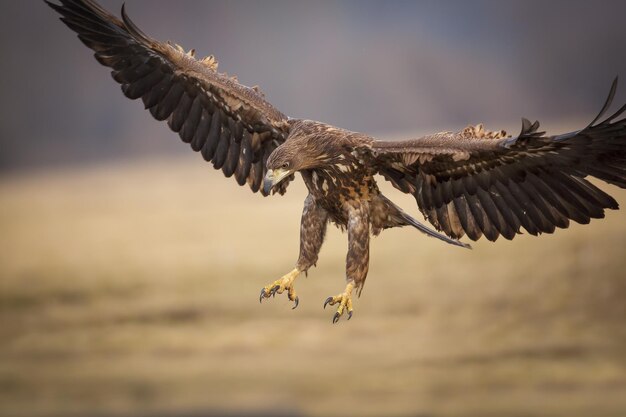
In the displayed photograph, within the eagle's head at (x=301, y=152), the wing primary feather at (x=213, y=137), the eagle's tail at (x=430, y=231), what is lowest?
the eagle's tail at (x=430, y=231)

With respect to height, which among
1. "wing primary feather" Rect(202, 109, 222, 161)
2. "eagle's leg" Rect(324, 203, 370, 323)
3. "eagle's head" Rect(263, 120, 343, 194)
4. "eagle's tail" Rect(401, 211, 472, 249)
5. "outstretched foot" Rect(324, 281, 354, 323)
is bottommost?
"outstretched foot" Rect(324, 281, 354, 323)

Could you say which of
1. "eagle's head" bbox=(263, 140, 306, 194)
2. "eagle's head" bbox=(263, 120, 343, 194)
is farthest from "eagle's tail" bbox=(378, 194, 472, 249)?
"eagle's head" bbox=(263, 140, 306, 194)

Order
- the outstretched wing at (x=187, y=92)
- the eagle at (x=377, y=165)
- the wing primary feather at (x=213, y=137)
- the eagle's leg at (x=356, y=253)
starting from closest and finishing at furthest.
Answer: the eagle at (x=377, y=165)
the eagle's leg at (x=356, y=253)
the outstretched wing at (x=187, y=92)
the wing primary feather at (x=213, y=137)

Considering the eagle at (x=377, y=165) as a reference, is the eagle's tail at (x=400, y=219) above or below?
below

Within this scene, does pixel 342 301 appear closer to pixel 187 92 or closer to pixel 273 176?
pixel 273 176

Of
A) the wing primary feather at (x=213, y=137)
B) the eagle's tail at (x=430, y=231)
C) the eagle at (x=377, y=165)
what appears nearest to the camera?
the eagle at (x=377, y=165)

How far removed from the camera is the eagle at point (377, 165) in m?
3.45

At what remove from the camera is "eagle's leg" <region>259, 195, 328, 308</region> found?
12.1 ft

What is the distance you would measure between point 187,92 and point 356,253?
1.18m

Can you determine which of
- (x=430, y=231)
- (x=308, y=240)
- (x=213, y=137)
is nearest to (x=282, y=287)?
(x=308, y=240)

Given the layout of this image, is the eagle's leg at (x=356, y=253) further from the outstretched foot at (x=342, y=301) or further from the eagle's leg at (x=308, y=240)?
the eagle's leg at (x=308, y=240)

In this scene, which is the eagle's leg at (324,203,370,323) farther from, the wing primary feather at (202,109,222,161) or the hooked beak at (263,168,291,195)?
the wing primary feather at (202,109,222,161)

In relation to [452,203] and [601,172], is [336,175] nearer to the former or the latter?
[452,203]

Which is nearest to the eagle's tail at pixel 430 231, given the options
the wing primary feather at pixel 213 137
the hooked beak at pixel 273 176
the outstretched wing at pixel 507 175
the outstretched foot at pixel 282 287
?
the outstretched wing at pixel 507 175
